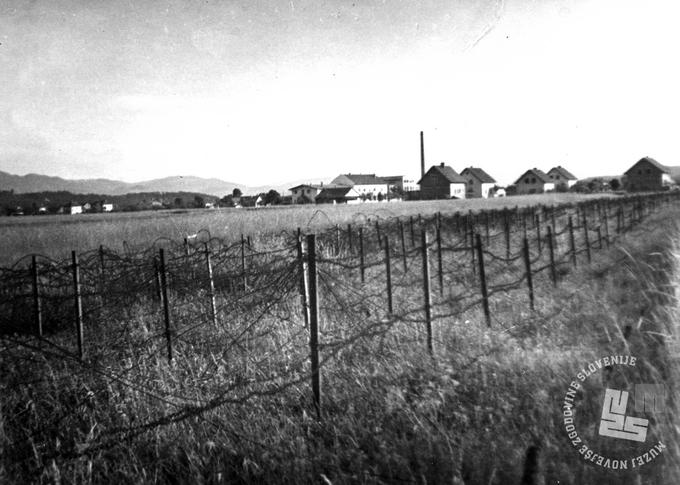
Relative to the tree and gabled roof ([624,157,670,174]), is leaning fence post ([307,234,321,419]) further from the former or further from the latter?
gabled roof ([624,157,670,174])

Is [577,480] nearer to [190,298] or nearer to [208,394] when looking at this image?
[208,394]

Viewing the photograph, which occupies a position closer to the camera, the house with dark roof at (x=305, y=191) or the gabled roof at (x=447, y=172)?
the gabled roof at (x=447, y=172)

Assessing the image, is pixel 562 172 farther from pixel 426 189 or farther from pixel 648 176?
pixel 426 189

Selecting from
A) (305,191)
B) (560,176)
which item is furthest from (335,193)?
(560,176)

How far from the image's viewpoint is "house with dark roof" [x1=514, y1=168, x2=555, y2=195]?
303ft

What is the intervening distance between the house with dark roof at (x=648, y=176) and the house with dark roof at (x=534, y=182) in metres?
15.6

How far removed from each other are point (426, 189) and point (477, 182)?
18.8 metres

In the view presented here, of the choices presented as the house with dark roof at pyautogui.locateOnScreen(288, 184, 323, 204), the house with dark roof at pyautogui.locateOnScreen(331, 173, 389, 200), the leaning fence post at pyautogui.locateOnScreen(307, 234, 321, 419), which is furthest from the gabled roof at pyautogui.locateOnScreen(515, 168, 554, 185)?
the leaning fence post at pyautogui.locateOnScreen(307, 234, 321, 419)

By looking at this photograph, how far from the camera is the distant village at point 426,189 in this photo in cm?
6105

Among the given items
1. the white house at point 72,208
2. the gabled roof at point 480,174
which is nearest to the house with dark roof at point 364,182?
the gabled roof at point 480,174

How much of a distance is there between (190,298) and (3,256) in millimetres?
11733

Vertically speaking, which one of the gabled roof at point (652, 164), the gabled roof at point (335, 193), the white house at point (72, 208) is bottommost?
the white house at point (72, 208)

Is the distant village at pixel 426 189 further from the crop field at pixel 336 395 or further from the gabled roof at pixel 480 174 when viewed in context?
the crop field at pixel 336 395

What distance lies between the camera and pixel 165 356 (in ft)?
18.8
